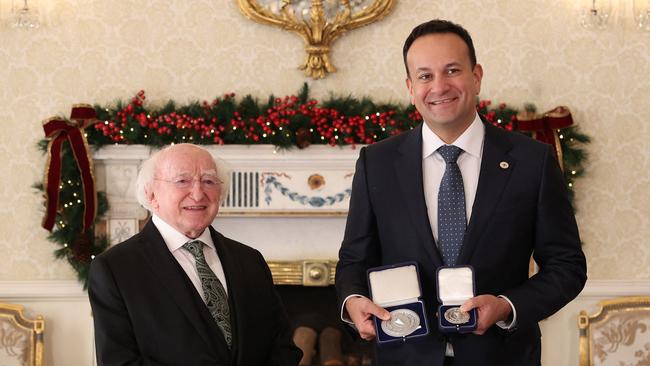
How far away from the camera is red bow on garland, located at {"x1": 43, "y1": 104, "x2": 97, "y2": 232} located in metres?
4.54

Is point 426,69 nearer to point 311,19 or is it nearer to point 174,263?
point 174,263

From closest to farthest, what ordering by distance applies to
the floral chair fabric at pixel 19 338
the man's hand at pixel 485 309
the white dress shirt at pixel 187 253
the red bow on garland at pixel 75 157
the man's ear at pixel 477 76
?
the man's hand at pixel 485 309, the man's ear at pixel 477 76, the white dress shirt at pixel 187 253, the red bow on garland at pixel 75 157, the floral chair fabric at pixel 19 338

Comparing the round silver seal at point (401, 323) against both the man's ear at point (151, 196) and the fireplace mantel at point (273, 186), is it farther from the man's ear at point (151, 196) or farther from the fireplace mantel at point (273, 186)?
the fireplace mantel at point (273, 186)

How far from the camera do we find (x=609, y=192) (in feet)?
15.8

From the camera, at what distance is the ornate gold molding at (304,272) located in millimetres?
4738

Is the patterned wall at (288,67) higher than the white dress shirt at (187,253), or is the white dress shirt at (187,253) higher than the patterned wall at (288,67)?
the patterned wall at (288,67)

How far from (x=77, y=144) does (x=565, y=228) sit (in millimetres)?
2927

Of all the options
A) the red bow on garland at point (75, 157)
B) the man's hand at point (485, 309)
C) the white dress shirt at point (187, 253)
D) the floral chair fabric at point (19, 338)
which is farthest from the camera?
the floral chair fabric at point (19, 338)

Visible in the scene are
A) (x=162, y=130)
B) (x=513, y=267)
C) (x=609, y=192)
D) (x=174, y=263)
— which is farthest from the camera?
(x=609, y=192)

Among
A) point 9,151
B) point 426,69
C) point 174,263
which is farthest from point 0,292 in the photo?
point 426,69

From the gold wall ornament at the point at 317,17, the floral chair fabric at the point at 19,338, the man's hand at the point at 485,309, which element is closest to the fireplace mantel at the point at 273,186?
the gold wall ornament at the point at 317,17

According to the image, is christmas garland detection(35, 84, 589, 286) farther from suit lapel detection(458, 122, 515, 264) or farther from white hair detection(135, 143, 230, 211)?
suit lapel detection(458, 122, 515, 264)

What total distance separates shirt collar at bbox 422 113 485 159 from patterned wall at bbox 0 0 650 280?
2.42 meters

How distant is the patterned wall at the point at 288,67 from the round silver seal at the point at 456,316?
9.06 feet
